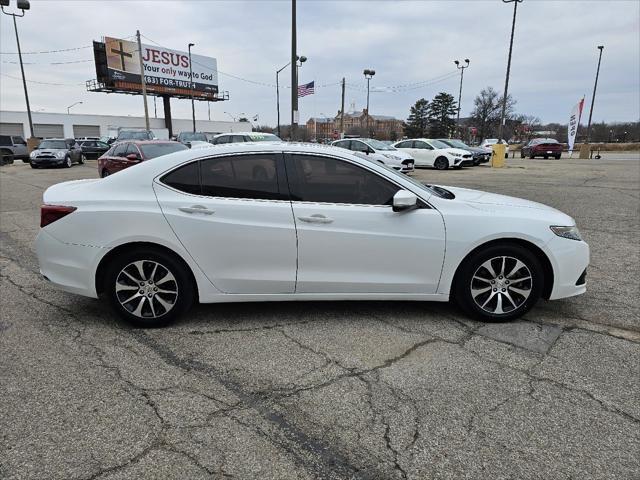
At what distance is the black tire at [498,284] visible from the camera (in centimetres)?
385

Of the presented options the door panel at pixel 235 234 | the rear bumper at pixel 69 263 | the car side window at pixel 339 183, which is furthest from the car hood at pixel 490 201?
the rear bumper at pixel 69 263

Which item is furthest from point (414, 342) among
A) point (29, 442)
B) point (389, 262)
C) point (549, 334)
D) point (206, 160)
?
point (29, 442)

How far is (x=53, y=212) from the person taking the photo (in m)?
3.81

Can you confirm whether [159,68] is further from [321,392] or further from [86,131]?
[321,392]

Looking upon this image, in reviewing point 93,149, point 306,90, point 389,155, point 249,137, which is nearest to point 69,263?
point 249,137

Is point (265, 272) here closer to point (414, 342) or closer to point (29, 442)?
point (414, 342)

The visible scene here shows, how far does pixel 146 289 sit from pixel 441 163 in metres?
20.9

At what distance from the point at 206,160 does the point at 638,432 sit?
356 centimetres

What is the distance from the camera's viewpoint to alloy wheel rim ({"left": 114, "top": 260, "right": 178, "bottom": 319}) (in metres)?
3.77

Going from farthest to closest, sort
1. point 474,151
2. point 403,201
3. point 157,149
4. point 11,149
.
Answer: point 11,149 < point 474,151 < point 157,149 < point 403,201

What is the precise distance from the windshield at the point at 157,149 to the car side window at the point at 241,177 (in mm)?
10558

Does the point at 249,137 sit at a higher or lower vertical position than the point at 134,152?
higher

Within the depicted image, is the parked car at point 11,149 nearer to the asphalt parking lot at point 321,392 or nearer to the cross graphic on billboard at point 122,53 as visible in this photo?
the cross graphic on billboard at point 122,53

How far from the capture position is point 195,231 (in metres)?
3.69
